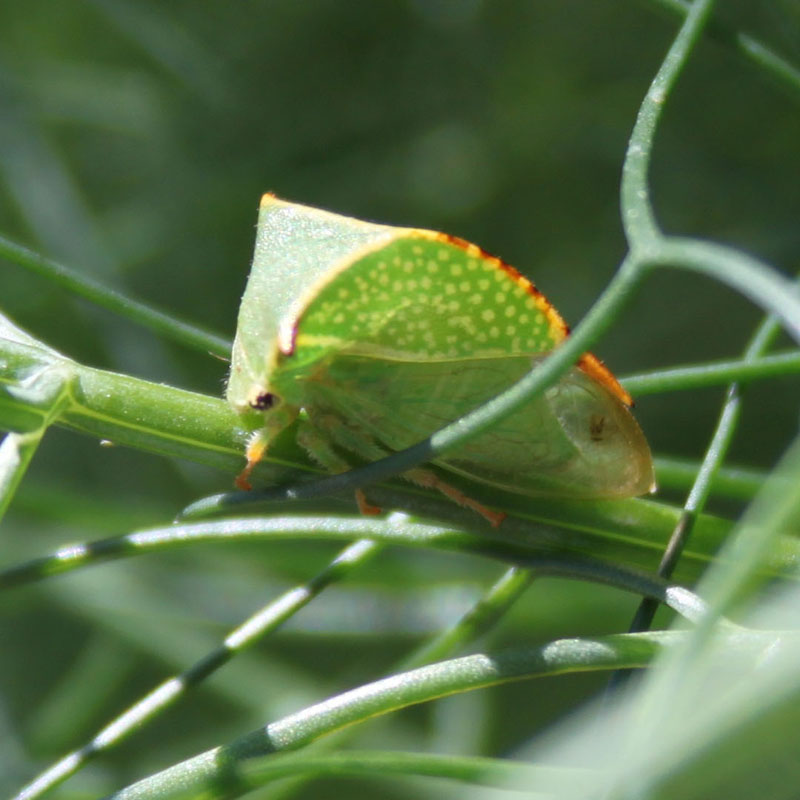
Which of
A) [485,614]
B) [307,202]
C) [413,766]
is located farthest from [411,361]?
[307,202]

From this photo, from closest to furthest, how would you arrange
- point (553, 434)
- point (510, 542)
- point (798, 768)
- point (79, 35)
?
point (798, 768), point (510, 542), point (553, 434), point (79, 35)

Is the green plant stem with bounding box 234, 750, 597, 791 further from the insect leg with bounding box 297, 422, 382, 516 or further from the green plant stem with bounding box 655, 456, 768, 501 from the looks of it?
the green plant stem with bounding box 655, 456, 768, 501

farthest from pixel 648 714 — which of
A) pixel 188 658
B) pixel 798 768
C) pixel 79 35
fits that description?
pixel 79 35

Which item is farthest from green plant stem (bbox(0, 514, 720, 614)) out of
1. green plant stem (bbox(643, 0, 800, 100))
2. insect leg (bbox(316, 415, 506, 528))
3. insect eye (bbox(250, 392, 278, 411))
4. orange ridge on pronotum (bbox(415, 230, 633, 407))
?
green plant stem (bbox(643, 0, 800, 100))

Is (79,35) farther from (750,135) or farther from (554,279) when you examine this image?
(750,135)

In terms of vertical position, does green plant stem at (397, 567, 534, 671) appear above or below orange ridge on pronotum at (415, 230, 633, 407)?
below

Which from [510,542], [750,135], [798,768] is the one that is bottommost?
[798,768]
